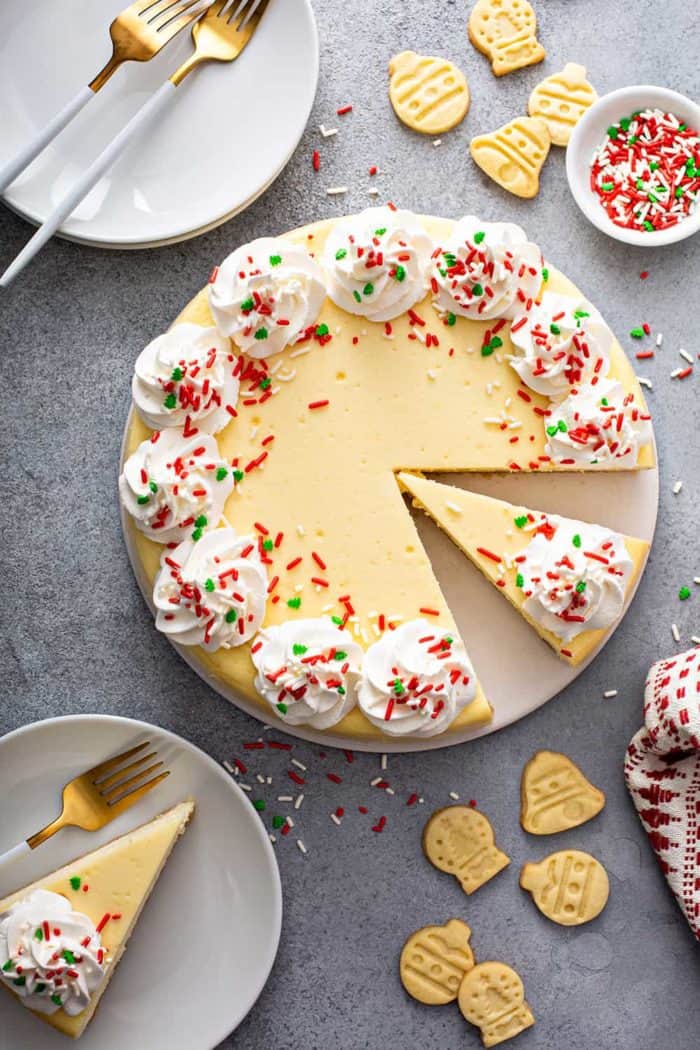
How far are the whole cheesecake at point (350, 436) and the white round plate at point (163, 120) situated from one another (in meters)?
0.44

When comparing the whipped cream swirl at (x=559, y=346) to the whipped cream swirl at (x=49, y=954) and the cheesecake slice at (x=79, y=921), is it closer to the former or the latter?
the cheesecake slice at (x=79, y=921)

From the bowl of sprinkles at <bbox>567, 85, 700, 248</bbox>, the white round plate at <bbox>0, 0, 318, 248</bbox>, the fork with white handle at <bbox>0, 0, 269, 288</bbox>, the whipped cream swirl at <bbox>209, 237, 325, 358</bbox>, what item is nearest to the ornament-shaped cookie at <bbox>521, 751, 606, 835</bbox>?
the whipped cream swirl at <bbox>209, 237, 325, 358</bbox>

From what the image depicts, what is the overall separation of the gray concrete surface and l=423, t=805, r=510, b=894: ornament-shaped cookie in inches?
2.9

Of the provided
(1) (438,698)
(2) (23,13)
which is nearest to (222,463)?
(1) (438,698)

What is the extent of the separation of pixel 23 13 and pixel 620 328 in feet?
8.62

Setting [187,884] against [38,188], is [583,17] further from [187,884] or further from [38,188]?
[187,884]

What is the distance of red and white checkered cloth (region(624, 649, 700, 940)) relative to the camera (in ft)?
13.9

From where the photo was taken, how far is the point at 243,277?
13.0 ft

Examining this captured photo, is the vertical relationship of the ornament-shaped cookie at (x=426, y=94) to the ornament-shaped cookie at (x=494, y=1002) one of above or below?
above

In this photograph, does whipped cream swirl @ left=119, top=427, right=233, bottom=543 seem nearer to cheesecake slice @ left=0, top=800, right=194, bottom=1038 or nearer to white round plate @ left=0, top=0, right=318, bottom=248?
white round plate @ left=0, top=0, right=318, bottom=248

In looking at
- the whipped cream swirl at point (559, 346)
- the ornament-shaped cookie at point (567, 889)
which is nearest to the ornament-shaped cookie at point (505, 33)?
the whipped cream swirl at point (559, 346)

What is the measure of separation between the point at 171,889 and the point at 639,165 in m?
3.35

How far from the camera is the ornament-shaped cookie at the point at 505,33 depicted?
4531 mm

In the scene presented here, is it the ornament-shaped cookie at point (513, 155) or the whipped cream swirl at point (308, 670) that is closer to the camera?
the whipped cream swirl at point (308, 670)
